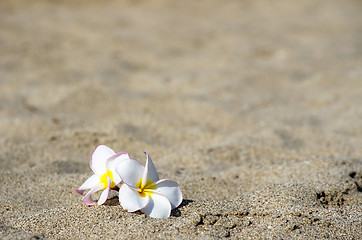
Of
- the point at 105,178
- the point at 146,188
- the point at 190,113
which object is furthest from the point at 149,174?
the point at 190,113

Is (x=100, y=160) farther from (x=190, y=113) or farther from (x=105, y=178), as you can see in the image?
(x=190, y=113)

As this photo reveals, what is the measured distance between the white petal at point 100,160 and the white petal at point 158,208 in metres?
0.19

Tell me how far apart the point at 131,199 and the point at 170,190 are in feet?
0.41

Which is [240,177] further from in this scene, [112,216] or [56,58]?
[56,58]

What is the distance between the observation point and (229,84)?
3105 millimetres

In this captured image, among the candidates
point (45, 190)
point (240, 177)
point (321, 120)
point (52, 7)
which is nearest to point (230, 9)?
point (52, 7)

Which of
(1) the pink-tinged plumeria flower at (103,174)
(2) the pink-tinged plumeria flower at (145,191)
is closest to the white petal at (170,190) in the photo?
(2) the pink-tinged plumeria flower at (145,191)

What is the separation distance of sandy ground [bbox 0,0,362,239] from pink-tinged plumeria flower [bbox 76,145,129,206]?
62 mm

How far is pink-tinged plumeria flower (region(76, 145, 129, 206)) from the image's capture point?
4.11 feet

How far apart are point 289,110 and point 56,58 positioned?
6.35ft

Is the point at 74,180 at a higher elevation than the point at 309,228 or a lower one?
lower

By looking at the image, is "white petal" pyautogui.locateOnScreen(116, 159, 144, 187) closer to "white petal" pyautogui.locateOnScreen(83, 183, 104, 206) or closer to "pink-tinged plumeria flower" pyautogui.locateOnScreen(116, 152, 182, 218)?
"pink-tinged plumeria flower" pyautogui.locateOnScreen(116, 152, 182, 218)

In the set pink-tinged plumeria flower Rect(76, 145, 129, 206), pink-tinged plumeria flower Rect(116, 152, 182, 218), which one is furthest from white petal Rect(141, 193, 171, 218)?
pink-tinged plumeria flower Rect(76, 145, 129, 206)

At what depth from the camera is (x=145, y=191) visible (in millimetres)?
1249
